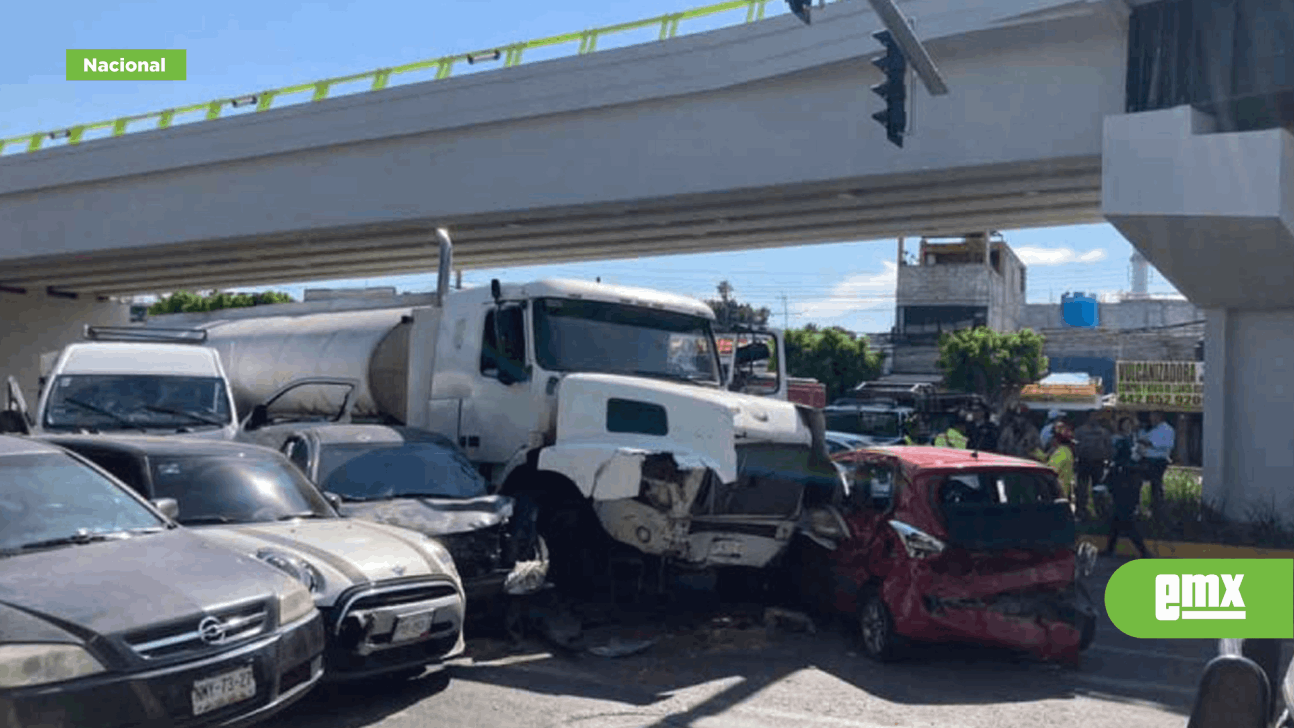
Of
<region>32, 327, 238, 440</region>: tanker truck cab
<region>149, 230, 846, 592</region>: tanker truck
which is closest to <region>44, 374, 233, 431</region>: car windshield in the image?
<region>32, 327, 238, 440</region>: tanker truck cab

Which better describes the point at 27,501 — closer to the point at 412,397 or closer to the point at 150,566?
the point at 150,566

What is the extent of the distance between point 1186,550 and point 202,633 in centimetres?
1293

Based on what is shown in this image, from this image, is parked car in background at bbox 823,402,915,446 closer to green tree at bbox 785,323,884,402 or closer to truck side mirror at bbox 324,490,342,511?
truck side mirror at bbox 324,490,342,511

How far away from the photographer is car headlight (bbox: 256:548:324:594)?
23.4ft

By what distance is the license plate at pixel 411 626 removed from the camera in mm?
7375

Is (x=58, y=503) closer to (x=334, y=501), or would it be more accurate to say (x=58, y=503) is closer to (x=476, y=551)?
(x=334, y=501)

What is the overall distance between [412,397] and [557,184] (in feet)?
29.1

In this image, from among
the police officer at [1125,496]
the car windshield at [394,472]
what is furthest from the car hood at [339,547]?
the police officer at [1125,496]

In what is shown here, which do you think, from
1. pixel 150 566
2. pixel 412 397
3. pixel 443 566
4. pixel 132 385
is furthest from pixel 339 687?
pixel 132 385

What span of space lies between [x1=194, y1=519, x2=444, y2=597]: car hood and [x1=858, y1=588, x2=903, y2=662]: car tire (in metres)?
3.32

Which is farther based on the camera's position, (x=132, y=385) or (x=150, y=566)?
(x=132, y=385)

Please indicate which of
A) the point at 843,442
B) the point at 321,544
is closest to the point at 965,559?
the point at 321,544

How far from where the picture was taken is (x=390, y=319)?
45.0 ft

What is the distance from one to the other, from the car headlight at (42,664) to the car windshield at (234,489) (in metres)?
2.86
